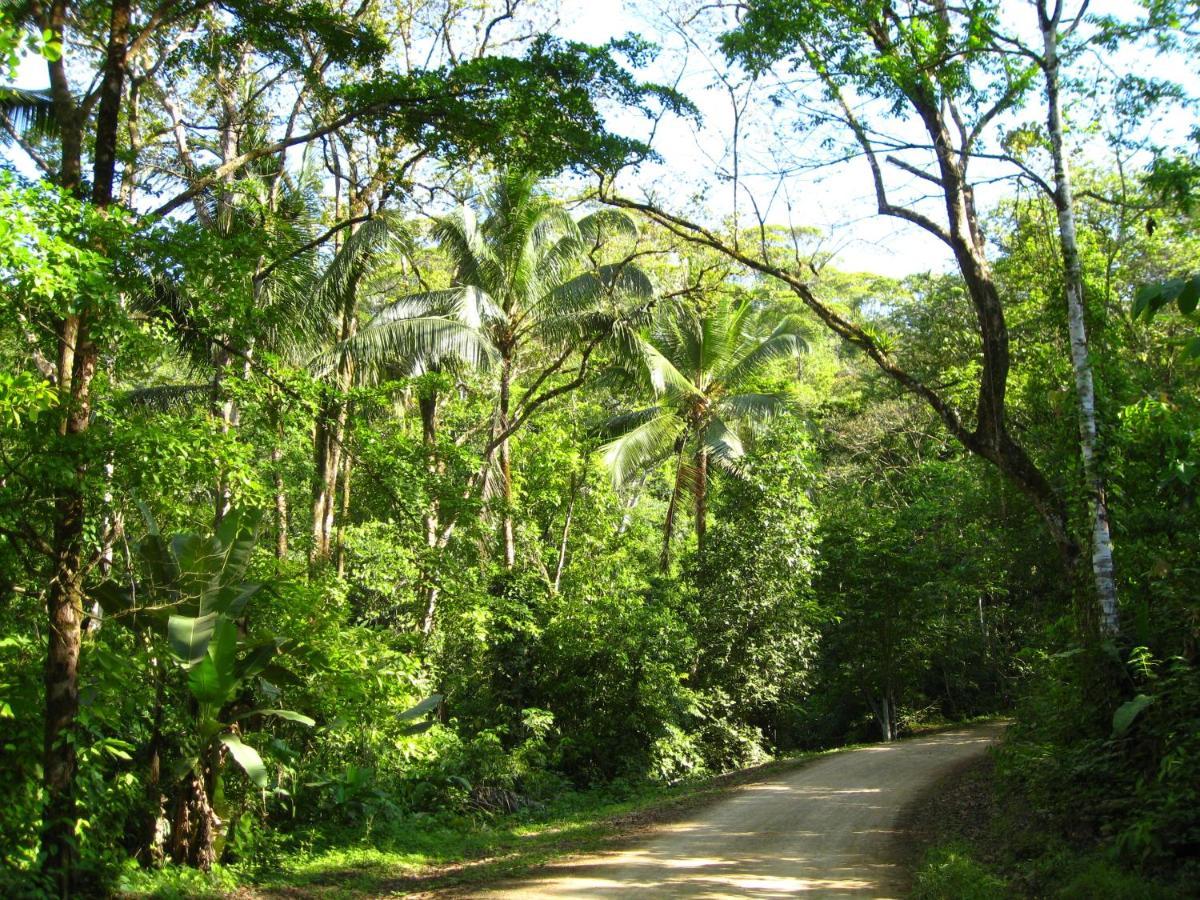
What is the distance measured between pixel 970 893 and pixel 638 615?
10.5 metres

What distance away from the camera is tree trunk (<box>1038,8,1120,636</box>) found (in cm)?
892

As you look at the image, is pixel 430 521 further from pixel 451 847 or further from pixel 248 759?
pixel 248 759

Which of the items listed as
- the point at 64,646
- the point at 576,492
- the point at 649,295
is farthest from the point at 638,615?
the point at 64,646

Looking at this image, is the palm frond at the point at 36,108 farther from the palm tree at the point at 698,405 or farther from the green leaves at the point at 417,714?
the palm tree at the point at 698,405

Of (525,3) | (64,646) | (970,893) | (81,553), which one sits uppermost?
(525,3)

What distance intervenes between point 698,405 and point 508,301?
18.5 feet

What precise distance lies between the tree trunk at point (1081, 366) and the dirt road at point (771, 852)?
10.4 ft

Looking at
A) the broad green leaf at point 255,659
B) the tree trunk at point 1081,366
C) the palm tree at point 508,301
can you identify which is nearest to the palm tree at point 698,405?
the palm tree at point 508,301

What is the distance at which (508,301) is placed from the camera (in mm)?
18406

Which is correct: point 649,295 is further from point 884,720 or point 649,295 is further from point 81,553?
point 81,553

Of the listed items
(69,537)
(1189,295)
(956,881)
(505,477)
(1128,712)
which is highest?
(505,477)

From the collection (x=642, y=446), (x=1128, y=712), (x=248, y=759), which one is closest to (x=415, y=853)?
(x=248, y=759)

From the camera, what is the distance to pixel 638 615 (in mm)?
16750

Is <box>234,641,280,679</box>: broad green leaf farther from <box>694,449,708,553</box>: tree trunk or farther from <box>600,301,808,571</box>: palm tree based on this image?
<box>694,449,708,553</box>: tree trunk
